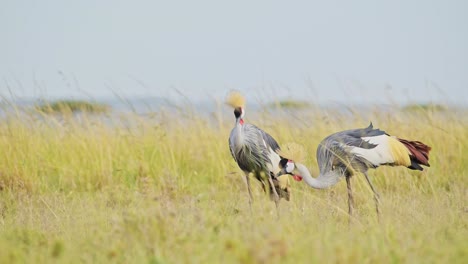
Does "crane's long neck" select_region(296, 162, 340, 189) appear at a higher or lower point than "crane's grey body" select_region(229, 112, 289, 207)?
lower

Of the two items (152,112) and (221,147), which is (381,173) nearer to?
(221,147)

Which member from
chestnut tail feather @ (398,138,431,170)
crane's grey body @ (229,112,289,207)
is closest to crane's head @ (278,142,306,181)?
crane's grey body @ (229,112,289,207)

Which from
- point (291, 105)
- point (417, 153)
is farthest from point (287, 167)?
point (291, 105)

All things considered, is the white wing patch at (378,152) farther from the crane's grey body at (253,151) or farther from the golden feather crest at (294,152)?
the crane's grey body at (253,151)

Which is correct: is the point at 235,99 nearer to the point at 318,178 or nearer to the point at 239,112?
the point at 239,112

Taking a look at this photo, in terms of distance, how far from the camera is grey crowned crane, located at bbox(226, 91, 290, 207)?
257 inches

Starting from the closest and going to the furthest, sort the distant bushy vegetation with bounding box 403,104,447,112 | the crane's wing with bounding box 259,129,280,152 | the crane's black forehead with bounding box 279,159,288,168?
the crane's black forehead with bounding box 279,159,288,168 < the crane's wing with bounding box 259,129,280,152 < the distant bushy vegetation with bounding box 403,104,447,112

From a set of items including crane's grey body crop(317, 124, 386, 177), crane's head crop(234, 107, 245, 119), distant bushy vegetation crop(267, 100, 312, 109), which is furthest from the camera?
distant bushy vegetation crop(267, 100, 312, 109)

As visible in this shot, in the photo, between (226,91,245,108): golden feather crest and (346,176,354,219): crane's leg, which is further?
(226,91,245,108): golden feather crest

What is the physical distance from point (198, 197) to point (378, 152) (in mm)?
1688

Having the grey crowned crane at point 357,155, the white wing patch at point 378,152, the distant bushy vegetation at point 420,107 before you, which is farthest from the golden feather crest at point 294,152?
the distant bushy vegetation at point 420,107

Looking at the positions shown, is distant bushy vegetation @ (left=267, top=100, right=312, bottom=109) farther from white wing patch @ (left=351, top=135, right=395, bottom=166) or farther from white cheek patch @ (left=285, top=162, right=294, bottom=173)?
white cheek patch @ (left=285, top=162, right=294, bottom=173)

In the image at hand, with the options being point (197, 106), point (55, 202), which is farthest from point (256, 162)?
point (197, 106)

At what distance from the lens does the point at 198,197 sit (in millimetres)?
6227
